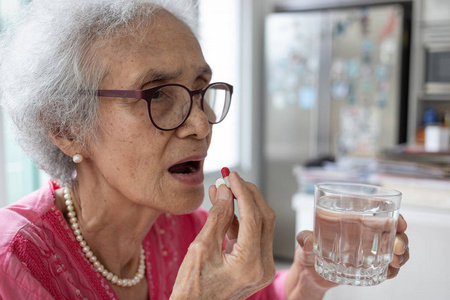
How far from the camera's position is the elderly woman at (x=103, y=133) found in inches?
38.9

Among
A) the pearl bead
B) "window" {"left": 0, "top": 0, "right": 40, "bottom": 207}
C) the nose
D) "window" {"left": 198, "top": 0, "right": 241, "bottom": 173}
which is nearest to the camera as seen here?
the nose

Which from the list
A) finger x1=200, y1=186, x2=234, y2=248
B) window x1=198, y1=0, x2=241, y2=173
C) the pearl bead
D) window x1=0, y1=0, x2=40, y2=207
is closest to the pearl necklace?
the pearl bead

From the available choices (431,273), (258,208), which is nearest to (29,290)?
(258,208)

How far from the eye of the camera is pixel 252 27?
4156 millimetres

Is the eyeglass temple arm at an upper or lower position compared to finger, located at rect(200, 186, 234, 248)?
upper

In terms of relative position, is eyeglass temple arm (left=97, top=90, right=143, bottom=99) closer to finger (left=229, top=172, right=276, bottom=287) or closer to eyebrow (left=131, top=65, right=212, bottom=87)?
eyebrow (left=131, top=65, right=212, bottom=87)

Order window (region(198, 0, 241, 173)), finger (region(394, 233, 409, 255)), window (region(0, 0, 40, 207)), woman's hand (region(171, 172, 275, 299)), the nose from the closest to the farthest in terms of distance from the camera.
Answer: woman's hand (region(171, 172, 275, 299)) < finger (region(394, 233, 409, 255)) < the nose < window (region(0, 0, 40, 207)) < window (region(198, 0, 241, 173))

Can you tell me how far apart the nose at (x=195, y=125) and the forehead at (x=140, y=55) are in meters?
0.10

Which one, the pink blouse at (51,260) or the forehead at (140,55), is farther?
the forehead at (140,55)

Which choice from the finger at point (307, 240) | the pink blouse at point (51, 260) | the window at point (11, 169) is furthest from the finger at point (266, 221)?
the window at point (11, 169)

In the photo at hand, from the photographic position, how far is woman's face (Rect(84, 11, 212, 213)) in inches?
39.9

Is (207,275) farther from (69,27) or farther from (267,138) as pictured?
(267,138)

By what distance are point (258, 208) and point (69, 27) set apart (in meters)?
0.63

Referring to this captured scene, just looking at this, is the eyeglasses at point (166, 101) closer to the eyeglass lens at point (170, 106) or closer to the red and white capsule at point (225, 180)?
the eyeglass lens at point (170, 106)
